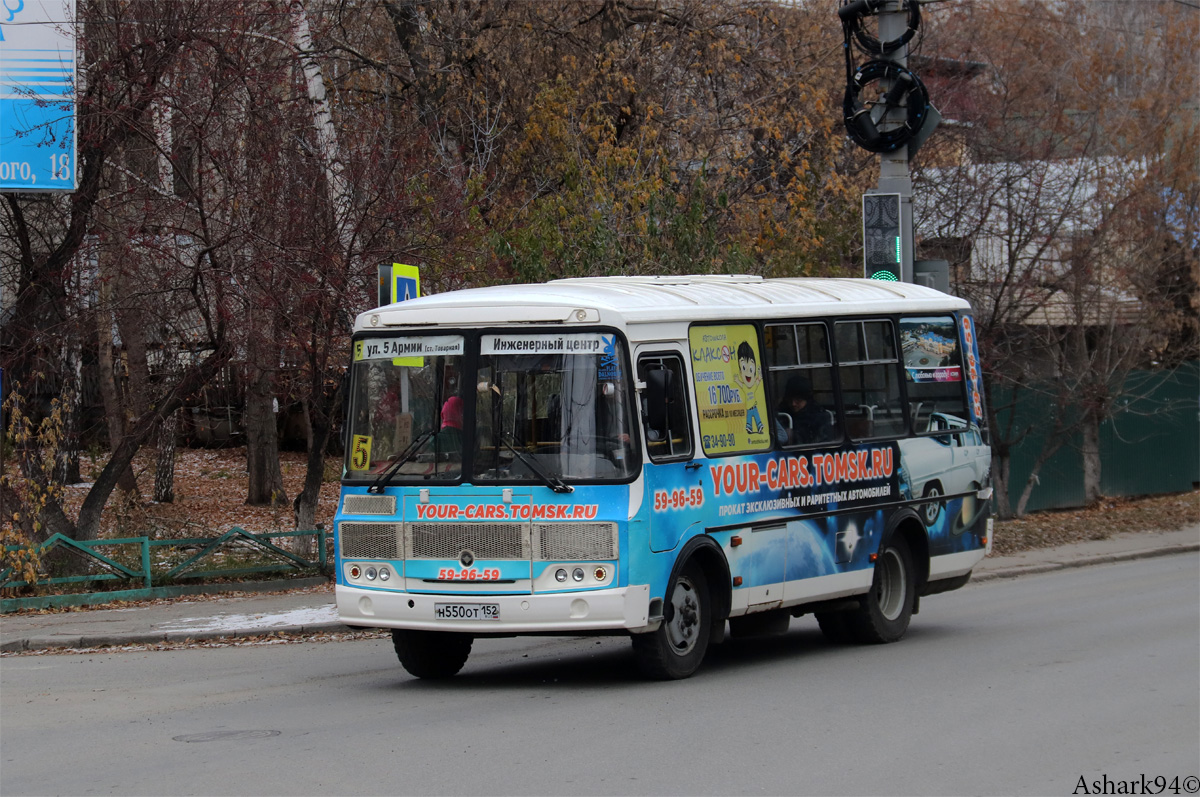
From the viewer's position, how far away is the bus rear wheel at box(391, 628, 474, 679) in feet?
35.6

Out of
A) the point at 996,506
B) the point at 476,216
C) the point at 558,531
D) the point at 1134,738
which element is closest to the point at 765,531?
the point at 558,531

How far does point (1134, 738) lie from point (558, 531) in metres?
3.92

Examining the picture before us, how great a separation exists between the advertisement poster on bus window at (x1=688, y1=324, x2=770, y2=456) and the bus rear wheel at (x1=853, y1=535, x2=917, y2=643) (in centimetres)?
214

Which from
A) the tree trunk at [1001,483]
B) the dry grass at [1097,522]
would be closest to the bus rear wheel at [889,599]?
the dry grass at [1097,522]

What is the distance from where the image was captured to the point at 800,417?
1189 cm

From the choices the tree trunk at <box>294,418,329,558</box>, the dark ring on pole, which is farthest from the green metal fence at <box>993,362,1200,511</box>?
the tree trunk at <box>294,418,329,558</box>

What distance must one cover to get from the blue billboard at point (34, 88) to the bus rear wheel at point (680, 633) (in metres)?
8.97

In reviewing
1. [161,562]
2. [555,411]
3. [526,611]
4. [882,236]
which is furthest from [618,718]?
[161,562]

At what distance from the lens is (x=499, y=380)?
10188 millimetres

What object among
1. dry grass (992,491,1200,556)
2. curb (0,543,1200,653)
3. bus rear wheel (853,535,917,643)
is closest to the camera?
bus rear wheel (853,535,917,643)

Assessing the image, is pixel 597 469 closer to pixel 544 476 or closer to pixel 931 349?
pixel 544 476

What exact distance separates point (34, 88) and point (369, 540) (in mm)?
8267

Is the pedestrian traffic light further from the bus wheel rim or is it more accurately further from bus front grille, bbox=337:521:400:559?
bus front grille, bbox=337:521:400:559

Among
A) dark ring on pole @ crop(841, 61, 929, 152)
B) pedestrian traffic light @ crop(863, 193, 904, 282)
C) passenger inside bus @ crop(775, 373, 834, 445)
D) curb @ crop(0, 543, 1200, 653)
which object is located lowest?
curb @ crop(0, 543, 1200, 653)
